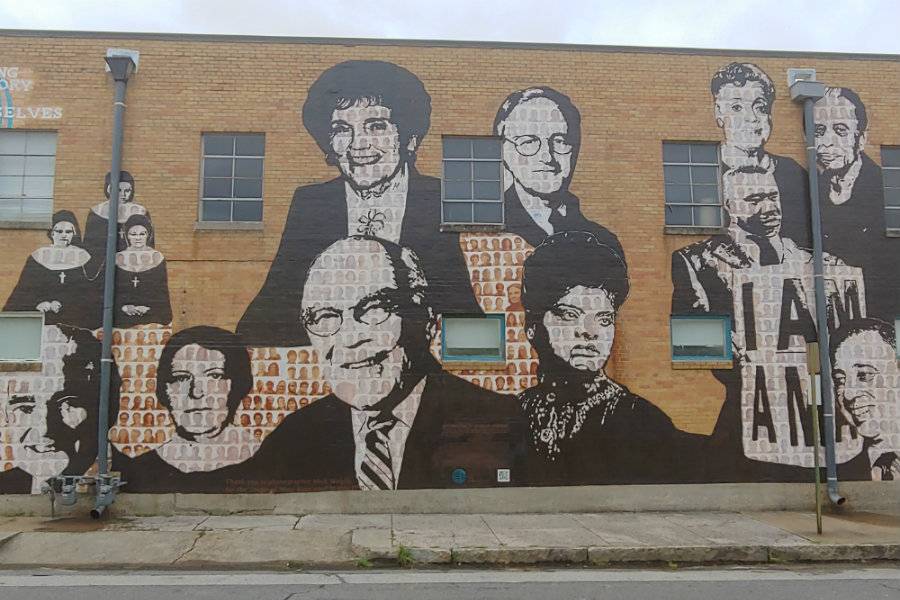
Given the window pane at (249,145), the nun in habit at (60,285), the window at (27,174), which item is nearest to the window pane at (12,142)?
the window at (27,174)

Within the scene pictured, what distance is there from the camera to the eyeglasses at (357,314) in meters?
11.3

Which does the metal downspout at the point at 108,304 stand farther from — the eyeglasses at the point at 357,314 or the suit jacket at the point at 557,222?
the suit jacket at the point at 557,222

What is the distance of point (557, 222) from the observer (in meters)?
11.7

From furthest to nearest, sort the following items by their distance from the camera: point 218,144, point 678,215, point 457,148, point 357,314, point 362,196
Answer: point 678,215 < point 457,148 < point 218,144 < point 362,196 < point 357,314

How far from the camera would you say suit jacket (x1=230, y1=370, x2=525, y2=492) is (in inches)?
433

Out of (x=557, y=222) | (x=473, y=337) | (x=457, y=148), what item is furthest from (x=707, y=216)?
(x=473, y=337)

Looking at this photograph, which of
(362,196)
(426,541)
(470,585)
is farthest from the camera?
(362,196)

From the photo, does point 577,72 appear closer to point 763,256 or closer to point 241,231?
point 763,256

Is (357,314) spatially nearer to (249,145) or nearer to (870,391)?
(249,145)

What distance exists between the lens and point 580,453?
11.3 m

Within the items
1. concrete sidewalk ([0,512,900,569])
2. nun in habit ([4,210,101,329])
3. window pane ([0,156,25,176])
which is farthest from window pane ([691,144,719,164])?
window pane ([0,156,25,176])

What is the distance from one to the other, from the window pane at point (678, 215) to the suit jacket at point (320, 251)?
3.50 meters

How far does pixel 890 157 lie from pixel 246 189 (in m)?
10.8

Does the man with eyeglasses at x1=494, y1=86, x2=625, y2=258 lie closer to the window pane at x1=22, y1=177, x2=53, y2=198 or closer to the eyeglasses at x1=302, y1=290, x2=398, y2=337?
the eyeglasses at x1=302, y1=290, x2=398, y2=337
